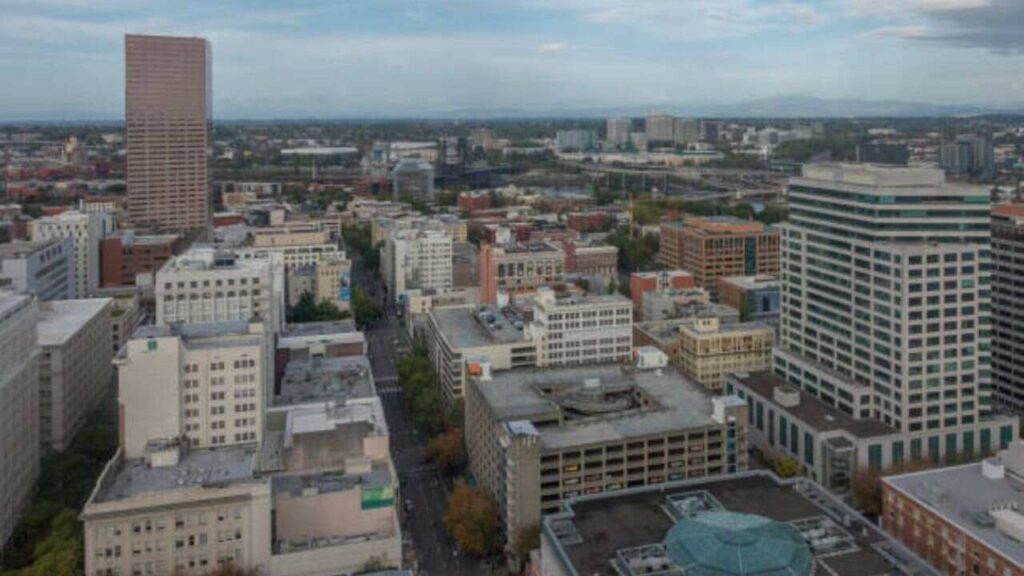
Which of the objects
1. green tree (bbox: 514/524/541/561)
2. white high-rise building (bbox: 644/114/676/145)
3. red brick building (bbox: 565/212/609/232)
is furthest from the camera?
white high-rise building (bbox: 644/114/676/145)

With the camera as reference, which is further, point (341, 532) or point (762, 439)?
point (762, 439)

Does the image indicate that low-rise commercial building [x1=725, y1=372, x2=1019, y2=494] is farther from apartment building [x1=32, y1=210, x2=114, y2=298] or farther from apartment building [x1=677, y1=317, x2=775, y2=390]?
apartment building [x1=32, y1=210, x2=114, y2=298]

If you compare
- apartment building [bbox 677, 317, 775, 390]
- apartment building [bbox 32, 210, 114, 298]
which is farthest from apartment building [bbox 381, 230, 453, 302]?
apartment building [bbox 677, 317, 775, 390]

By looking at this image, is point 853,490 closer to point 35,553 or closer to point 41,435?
point 35,553

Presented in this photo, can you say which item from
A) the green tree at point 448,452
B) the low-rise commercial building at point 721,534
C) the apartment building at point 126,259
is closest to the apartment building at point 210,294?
the green tree at point 448,452

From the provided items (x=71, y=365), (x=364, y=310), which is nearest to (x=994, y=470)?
(x=71, y=365)

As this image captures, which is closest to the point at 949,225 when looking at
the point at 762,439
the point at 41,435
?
the point at 762,439

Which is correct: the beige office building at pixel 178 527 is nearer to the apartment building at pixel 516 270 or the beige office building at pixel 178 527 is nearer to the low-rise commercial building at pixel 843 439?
the low-rise commercial building at pixel 843 439

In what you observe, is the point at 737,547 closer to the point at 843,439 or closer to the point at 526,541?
the point at 526,541
